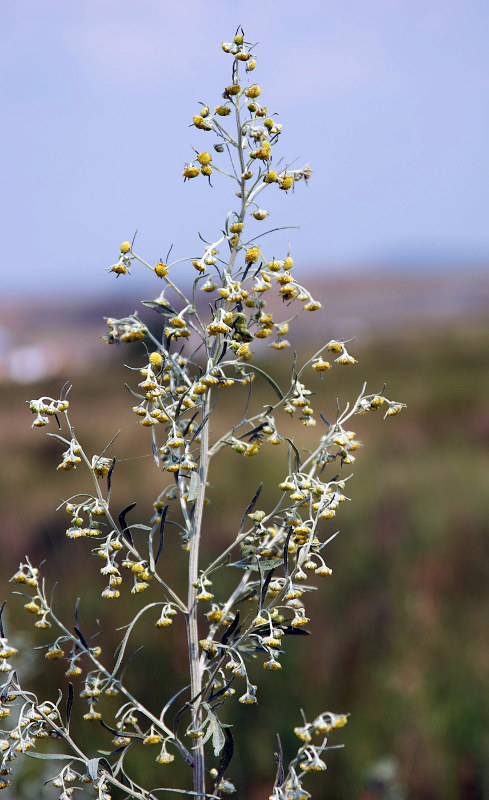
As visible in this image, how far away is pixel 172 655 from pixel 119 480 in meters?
7.98

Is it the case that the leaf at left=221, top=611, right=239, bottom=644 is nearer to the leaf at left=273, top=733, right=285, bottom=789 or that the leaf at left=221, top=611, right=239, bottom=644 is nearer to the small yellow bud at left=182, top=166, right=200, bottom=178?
the leaf at left=273, top=733, right=285, bottom=789

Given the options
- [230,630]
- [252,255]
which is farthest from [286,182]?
[230,630]

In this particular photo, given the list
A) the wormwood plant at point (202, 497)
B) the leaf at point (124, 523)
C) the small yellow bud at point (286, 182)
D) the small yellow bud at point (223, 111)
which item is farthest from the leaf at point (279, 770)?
the small yellow bud at point (223, 111)

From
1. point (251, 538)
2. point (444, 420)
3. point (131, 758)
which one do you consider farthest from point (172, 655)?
point (444, 420)

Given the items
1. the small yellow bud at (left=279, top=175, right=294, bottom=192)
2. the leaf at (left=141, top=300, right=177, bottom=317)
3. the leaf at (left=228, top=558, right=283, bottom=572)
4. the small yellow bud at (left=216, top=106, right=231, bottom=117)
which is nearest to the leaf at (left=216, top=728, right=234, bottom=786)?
the leaf at (left=228, top=558, right=283, bottom=572)

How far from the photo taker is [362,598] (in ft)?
30.1

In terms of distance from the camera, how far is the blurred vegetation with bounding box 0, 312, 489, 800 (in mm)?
6230

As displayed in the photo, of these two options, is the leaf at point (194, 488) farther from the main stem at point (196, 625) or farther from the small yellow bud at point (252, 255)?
the small yellow bud at point (252, 255)

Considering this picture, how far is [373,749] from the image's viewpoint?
6.29 meters

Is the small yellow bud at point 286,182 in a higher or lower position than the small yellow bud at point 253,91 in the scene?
lower

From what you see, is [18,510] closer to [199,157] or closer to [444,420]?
[444,420]

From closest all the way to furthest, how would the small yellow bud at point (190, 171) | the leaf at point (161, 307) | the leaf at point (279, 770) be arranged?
the leaf at point (279, 770)
the small yellow bud at point (190, 171)
the leaf at point (161, 307)

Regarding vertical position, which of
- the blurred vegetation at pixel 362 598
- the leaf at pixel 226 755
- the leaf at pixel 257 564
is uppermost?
the leaf at pixel 257 564

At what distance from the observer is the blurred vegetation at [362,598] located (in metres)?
6.23
